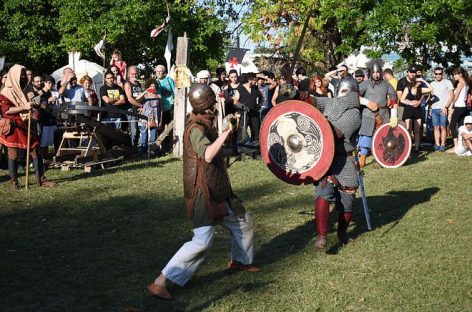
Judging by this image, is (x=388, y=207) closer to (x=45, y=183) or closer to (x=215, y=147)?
(x=215, y=147)

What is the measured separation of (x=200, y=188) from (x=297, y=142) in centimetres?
166

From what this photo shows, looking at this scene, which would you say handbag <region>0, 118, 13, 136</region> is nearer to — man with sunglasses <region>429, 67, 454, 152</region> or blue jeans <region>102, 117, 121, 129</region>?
blue jeans <region>102, 117, 121, 129</region>

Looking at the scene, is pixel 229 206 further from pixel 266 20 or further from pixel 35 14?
pixel 35 14

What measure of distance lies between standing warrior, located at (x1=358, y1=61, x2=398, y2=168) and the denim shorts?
305 centimetres

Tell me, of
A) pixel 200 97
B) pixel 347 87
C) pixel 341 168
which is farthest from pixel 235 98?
pixel 200 97

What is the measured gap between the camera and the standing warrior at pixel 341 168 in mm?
6344

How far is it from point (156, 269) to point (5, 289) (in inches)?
48.4

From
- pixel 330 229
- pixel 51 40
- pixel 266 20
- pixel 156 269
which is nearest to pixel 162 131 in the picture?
pixel 330 229

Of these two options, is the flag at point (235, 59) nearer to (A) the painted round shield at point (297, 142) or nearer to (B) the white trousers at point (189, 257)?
(A) the painted round shield at point (297, 142)

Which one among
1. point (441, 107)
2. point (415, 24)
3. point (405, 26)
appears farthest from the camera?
point (405, 26)

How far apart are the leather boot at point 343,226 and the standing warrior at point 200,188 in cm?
164

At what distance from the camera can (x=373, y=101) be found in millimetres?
11156

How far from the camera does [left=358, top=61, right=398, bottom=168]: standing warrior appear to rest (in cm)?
1102

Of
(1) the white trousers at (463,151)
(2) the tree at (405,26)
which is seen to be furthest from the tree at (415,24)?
(1) the white trousers at (463,151)
